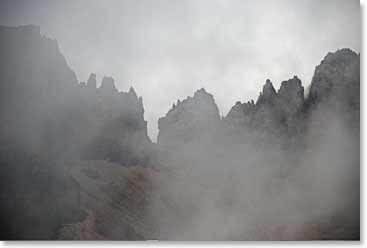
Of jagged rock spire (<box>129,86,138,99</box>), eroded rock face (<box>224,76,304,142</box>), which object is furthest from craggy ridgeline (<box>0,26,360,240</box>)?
jagged rock spire (<box>129,86,138,99</box>)

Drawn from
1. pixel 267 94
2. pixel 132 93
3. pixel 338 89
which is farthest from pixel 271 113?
pixel 132 93

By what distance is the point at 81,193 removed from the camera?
3.66 m

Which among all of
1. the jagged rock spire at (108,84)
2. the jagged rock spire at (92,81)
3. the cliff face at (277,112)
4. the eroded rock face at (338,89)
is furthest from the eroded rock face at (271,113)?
the jagged rock spire at (92,81)

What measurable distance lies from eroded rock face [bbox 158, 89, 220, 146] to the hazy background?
7cm

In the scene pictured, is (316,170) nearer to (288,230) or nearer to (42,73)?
(288,230)

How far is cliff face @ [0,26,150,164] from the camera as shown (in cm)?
367

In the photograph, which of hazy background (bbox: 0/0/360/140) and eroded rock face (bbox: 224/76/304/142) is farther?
hazy background (bbox: 0/0/360/140)

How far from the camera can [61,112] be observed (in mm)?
3682

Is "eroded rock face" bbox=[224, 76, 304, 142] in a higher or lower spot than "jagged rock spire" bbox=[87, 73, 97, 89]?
lower

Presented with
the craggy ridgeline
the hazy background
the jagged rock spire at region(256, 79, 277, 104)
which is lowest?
the craggy ridgeline

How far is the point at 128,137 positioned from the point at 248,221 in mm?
1059

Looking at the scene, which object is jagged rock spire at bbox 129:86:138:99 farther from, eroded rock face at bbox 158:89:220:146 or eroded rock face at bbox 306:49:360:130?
eroded rock face at bbox 306:49:360:130

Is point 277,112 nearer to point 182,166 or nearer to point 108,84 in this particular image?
point 182,166

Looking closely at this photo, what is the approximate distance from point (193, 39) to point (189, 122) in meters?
0.66
